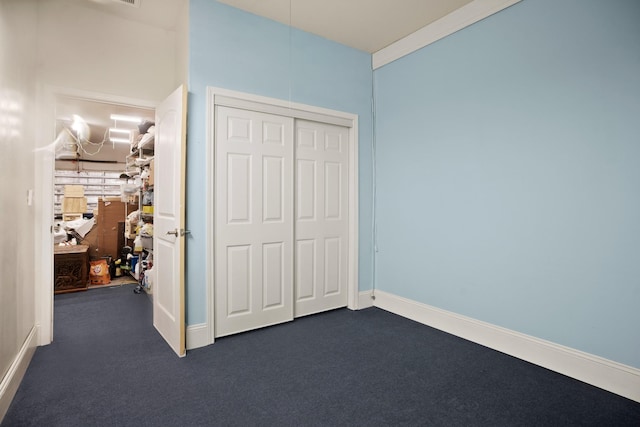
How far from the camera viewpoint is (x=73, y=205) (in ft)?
23.0

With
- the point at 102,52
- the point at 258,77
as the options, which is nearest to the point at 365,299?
the point at 258,77

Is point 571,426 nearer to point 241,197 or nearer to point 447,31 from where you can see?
point 241,197

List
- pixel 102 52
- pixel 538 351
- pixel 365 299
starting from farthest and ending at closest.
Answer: pixel 365 299 < pixel 102 52 < pixel 538 351

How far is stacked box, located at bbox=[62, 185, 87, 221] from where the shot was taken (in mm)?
6938

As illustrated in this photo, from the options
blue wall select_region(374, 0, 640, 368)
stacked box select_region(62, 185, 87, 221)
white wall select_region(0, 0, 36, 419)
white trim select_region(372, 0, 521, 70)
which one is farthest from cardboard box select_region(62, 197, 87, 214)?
blue wall select_region(374, 0, 640, 368)

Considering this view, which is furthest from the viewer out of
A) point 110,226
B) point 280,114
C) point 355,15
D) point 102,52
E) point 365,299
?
point 110,226

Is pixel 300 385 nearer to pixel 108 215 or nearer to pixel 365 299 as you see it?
pixel 365 299

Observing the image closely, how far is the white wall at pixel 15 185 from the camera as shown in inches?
73.9

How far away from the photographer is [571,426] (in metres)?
1.73

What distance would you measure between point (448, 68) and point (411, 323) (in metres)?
2.48

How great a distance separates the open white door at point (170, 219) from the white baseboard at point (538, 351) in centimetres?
223

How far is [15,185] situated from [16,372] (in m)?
1.20

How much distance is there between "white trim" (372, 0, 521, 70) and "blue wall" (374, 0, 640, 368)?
0.07 m

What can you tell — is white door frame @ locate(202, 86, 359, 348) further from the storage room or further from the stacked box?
the stacked box
